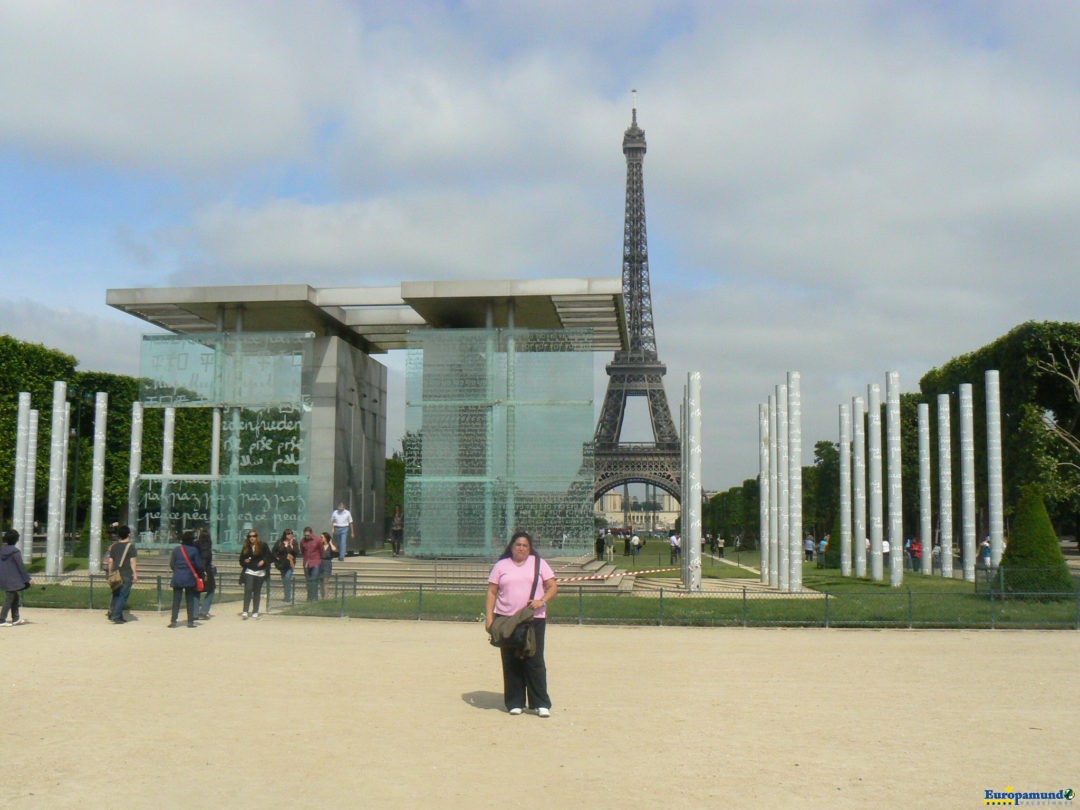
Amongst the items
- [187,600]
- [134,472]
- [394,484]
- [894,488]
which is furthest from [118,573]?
[394,484]

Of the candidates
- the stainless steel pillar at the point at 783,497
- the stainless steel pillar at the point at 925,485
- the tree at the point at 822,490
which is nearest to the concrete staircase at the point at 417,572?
the stainless steel pillar at the point at 783,497

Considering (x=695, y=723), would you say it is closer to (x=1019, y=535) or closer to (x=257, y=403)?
(x=1019, y=535)

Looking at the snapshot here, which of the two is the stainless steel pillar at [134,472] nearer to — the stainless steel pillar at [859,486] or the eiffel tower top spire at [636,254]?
the stainless steel pillar at [859,486]

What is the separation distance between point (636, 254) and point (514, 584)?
8681 centimetres

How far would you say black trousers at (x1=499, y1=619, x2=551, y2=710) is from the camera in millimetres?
10320

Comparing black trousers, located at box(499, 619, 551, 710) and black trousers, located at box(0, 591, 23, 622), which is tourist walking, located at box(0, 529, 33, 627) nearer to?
black trousers, located at box(0, 591, 23, 622)

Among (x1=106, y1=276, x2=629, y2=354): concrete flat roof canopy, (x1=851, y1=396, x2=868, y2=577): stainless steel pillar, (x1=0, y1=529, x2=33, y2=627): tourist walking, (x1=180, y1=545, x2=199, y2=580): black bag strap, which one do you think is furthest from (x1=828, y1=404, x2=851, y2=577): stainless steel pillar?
(x1=0, y1=529, x2=33, y2=627): tourist walking

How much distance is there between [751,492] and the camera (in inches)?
Result: 2972

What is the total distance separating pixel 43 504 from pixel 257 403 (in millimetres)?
33170

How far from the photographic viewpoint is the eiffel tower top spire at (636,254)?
95.4 meters

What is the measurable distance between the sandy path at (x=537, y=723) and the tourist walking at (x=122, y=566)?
190 centimetres

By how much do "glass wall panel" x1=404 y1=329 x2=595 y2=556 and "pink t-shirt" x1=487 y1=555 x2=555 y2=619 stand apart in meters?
18.2

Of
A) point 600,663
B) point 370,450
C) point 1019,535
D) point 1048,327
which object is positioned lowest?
point 600,663

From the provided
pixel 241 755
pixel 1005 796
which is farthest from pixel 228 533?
pixel 1005 796
